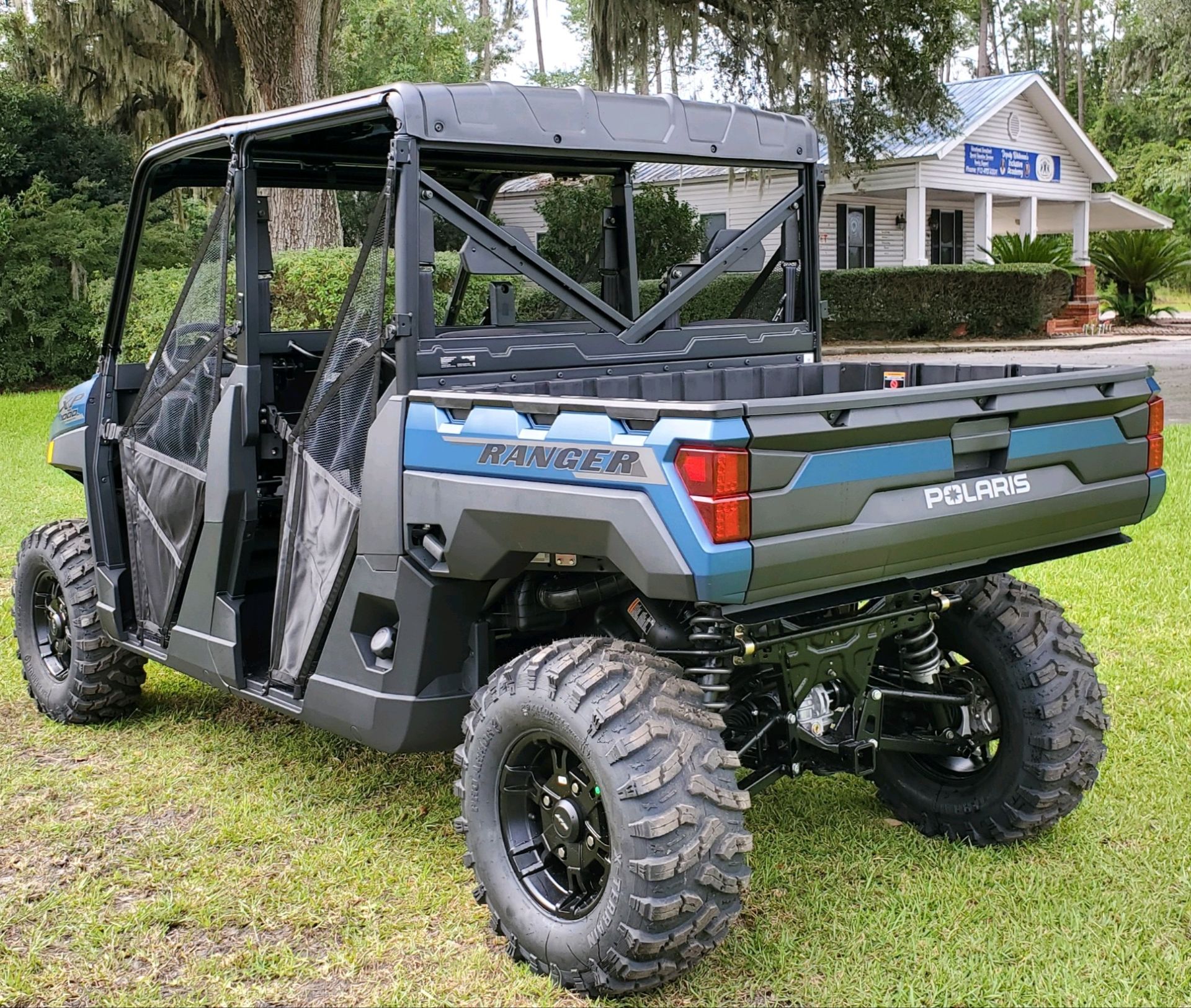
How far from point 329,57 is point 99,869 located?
42.6 feet

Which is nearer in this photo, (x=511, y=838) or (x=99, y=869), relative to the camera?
(x=511, y=838)

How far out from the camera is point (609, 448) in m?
3.04

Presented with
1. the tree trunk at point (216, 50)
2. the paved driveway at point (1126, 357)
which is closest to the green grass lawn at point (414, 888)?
the paved driveway at point (1126, 357)

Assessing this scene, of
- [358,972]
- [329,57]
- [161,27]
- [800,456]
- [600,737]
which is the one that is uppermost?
[161,27]

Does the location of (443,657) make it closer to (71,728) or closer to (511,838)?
(511,838)

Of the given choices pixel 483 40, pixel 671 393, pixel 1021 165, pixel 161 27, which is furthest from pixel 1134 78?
pixel 671 393

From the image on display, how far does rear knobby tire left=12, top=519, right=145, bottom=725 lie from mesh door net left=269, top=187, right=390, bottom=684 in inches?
54.0

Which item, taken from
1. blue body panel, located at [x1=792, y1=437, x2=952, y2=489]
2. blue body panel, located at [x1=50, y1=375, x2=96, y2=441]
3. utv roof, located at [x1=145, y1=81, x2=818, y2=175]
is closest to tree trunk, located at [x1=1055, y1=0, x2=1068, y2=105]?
utv roof, located at [x1=145, y1=81, x2=818, y2=175]

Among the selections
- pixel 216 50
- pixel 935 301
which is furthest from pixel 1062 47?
pixel 216 50

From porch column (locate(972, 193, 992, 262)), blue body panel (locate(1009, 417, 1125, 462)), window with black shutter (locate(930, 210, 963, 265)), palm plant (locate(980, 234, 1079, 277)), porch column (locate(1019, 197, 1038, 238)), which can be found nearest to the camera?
blue body panel (locate(1009, 417, 1125, 462))

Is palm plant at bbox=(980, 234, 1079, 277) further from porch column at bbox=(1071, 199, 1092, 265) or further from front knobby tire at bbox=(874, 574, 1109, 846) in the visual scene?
front knobby tire at bbox=(874, 574, 1109, 846)

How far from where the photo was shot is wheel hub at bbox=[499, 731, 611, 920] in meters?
3.29

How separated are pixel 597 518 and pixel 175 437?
6.95 ft

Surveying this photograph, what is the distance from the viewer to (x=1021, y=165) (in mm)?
30359
